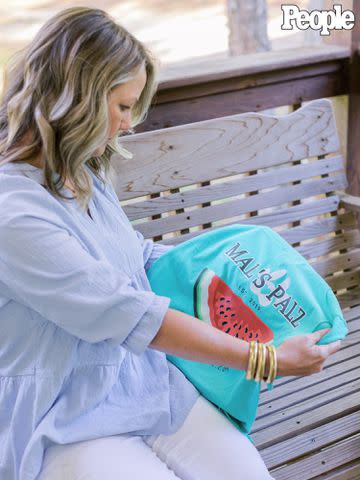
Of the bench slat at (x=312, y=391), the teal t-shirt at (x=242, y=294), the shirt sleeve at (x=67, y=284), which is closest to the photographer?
the shirt sleeve at (x=67, y=284)

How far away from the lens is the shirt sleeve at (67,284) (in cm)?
136

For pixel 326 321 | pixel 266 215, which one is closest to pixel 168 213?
pixel 266 215

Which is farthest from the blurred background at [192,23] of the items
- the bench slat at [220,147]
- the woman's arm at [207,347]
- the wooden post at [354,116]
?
the woman's arm at [207,347]

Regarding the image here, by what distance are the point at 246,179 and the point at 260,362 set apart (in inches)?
45.0

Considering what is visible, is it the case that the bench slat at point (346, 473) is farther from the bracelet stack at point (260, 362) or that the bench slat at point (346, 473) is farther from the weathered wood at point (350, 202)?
the weathered wood at point (350, 202)

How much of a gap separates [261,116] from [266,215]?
38 centimetres

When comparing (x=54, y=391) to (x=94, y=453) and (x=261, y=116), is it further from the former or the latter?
(x=261, y=116)

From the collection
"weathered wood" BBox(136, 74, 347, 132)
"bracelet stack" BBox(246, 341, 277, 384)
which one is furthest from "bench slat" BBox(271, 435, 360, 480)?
"weathered wood" BBox(136, 74, 347, 132)

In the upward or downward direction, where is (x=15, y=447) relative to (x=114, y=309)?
downward

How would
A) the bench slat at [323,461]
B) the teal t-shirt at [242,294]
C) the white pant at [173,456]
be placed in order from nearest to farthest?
1. the white pant at [173,456]
2. the teal t-shirt at [242,294]
3. the bench slat at [323,461]

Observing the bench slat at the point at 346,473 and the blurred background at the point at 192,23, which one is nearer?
the bench slat at the point at 346,473

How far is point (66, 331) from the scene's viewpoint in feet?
4.90

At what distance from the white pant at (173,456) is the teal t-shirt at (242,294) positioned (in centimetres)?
7

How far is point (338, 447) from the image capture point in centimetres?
194
